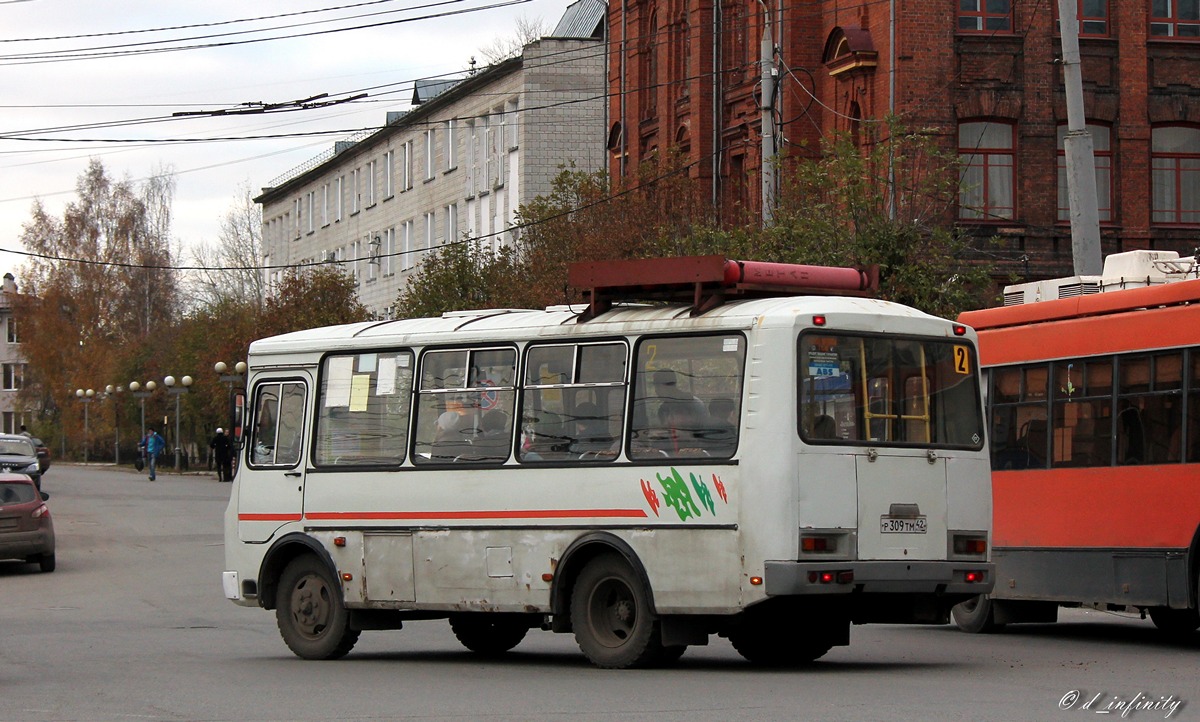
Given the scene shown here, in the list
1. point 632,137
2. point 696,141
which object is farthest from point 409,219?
point 696,141

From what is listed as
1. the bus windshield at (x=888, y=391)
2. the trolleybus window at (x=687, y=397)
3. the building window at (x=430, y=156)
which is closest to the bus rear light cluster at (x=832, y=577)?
the bus windshield at (x=888, y=391)

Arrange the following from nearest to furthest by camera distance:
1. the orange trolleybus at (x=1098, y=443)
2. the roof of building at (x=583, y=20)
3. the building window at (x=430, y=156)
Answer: the orange trolleybus at (x=1098, y=443)
the roof of building at (x=583, y=20)
the building window at (x=430, y=156)

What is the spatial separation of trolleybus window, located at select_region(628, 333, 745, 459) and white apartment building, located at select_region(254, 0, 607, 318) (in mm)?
37279

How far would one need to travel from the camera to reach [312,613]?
15.9 meters

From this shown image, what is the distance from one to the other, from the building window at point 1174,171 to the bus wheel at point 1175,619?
67.7ft

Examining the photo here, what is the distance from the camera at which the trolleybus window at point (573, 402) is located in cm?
1391

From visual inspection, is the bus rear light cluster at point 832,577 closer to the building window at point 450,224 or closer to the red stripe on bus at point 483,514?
the red stripe on bus at point 483,514

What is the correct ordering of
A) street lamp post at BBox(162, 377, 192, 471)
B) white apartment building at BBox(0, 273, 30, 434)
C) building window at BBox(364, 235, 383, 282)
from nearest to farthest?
street lamp post at BBox(162, 377, 192, 471) → building window at BBox(364, 235, 383, 282) → white apartment building at BBox(0, 273, 30, 434)

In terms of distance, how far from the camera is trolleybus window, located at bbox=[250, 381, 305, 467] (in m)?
16.2

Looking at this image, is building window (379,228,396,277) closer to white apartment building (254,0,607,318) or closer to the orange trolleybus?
white apartment building (254,0,607,318)

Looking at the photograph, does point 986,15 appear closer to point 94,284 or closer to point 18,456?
point 18,456

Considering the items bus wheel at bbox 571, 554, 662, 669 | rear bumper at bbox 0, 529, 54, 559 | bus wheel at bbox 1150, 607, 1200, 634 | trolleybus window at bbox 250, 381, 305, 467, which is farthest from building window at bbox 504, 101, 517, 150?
bus wheel at bbox 571, 554, 662, 669

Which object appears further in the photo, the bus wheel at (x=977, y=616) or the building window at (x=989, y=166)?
the building window at (x=989, y=166)

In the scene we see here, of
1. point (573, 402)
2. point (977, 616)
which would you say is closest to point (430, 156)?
point (977, 616)
